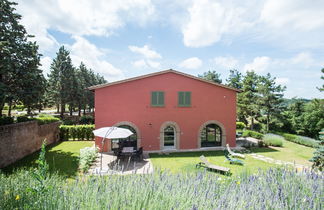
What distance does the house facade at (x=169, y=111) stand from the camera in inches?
549

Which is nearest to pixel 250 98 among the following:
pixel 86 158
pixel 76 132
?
pixel 76 132

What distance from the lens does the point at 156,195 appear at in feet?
8.54

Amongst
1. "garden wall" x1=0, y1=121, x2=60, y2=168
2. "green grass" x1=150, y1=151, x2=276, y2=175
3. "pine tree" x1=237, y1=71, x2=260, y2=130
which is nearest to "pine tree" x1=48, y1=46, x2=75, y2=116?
"garden wall" x1=0, y1=121, x2=60, y2=168

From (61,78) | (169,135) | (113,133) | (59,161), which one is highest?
(61,78)

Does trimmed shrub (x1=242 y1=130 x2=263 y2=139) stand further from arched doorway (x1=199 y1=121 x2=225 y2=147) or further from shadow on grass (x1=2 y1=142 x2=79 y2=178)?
shadow on grass (x1=2 y1=142 x2=79 y2=178)

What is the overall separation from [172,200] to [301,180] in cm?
313

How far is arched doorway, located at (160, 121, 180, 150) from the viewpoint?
14797 mm

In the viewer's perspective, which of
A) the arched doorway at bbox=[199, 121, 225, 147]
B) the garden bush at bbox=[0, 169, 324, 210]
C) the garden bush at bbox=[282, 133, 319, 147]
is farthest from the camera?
the garden bush at bbox=[282, 133, 319, 147]

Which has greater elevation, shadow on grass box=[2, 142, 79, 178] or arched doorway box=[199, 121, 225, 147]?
arched doorway box=[199, 121, 225, 147]

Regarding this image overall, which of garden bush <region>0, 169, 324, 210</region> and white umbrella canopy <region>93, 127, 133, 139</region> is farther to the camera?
white umbrella canopy <region>93, 127, 133, 139</region>

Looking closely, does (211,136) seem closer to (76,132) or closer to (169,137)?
(169,137)

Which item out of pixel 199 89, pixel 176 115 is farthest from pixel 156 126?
pixel 199 89

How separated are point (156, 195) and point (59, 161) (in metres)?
11.3

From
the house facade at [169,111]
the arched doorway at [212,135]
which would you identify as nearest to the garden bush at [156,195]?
the house facade at [169,111]
